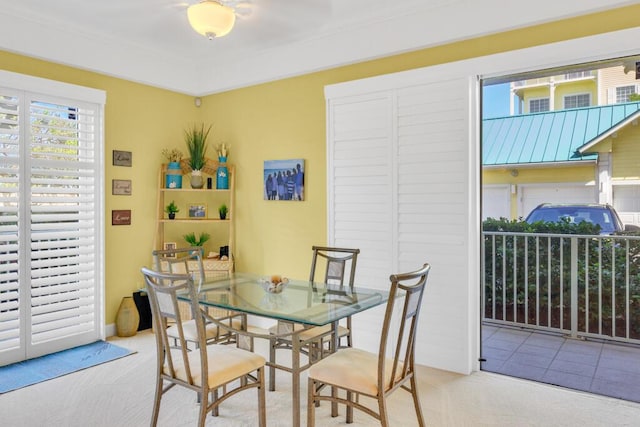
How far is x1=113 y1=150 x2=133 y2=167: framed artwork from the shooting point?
436 cm

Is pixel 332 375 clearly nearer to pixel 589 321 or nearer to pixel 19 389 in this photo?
pixel 19 389

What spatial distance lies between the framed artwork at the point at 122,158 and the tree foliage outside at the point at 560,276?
3641 mm

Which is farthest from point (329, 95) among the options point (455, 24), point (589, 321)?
point (589, 321)

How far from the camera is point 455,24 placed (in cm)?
340

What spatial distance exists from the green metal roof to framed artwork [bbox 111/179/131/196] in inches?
133

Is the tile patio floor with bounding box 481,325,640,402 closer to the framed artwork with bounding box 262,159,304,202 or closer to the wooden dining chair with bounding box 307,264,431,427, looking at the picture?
the wooden dining chair with bounding box 307,264,431,427

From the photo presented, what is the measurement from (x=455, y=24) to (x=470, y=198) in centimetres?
132

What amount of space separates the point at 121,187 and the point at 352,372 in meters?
3.17

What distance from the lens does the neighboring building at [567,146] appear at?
3629 millimetres

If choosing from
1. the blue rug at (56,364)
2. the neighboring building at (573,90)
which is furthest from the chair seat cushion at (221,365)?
the neighboring building at (573,90)

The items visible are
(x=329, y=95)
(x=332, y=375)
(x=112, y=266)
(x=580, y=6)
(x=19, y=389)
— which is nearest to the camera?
(x=332, y=375)

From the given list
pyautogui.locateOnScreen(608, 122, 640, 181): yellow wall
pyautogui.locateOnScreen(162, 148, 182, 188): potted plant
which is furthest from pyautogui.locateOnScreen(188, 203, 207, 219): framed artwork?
pyautogui.locateOnScreen(608, 122, 640, 181): yellow wall

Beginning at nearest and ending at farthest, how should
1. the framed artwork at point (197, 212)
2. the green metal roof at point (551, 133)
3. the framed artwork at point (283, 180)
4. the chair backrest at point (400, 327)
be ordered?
the chair backrest at point (400, 327)
the green metal roof at point (551, 133)
the framed artwork at point (283, 180)
the framed artwork at point (197, 212)

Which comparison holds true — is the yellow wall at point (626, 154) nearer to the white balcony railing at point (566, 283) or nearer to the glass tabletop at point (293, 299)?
the white balcony railing at point (566, 283)
